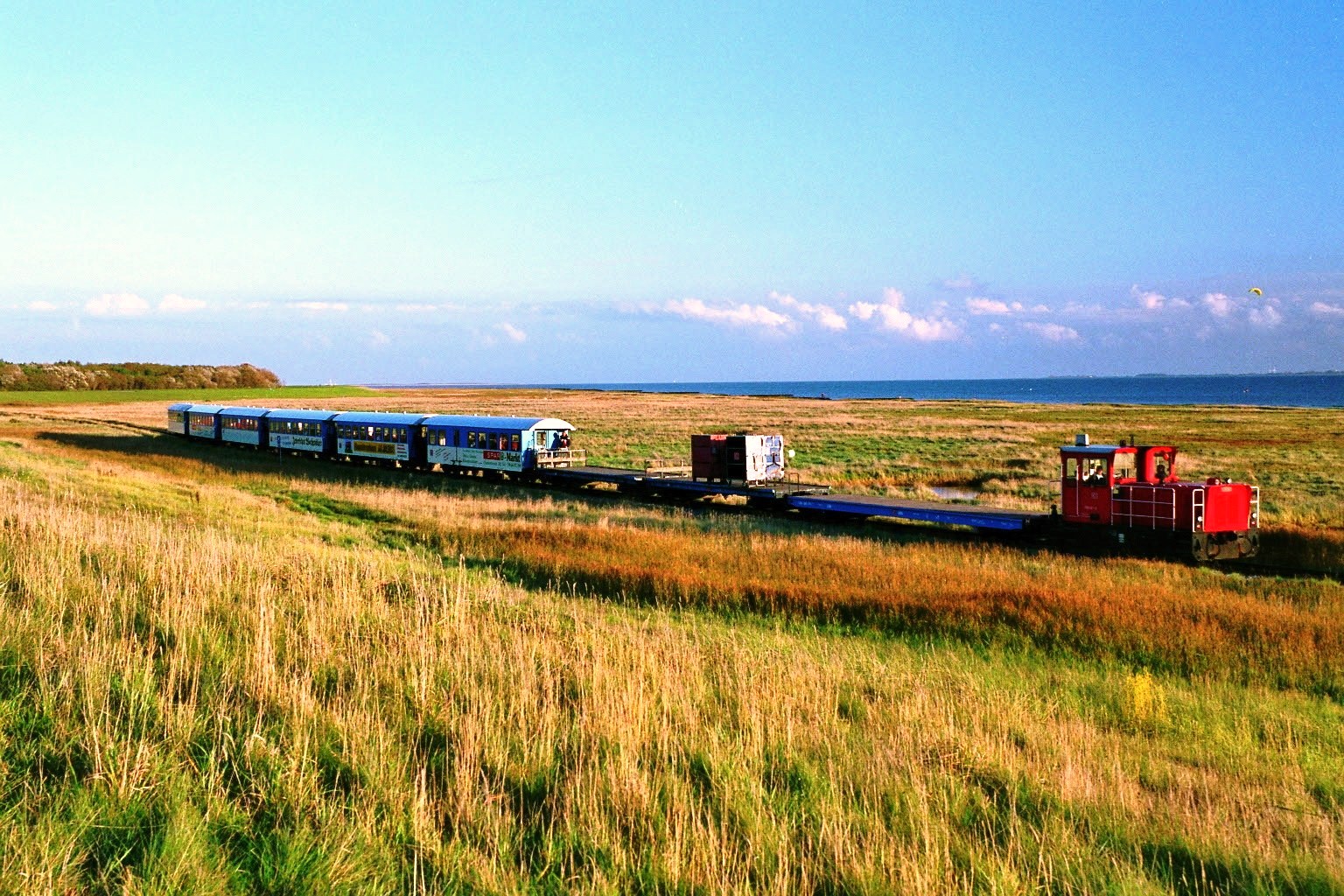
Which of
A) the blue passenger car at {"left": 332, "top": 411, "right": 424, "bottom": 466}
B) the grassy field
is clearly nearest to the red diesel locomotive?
the grassy field

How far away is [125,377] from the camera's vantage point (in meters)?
166

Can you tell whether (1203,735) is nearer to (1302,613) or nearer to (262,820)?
(1302,613)

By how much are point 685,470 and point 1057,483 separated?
15.5 meters

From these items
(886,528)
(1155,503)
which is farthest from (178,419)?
(1155,503)

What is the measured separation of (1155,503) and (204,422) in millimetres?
62319

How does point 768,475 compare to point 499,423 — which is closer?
point 768,475

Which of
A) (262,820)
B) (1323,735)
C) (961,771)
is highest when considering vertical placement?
(262,820)

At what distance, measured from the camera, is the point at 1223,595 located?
17.7m

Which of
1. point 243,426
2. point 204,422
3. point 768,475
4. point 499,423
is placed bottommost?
point 768,475

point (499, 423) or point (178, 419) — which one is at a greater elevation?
point (499, 423)

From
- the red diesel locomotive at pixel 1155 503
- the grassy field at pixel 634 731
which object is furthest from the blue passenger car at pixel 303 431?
the red diesel locomotive at pixel 1155 503

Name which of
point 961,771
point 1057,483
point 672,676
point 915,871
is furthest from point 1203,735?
point 1057,483

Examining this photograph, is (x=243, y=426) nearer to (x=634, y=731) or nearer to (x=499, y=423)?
(x=499, y=423)

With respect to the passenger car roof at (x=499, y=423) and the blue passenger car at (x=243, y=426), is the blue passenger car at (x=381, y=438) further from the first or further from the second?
the blue passenger car at (x=243, y=426)
